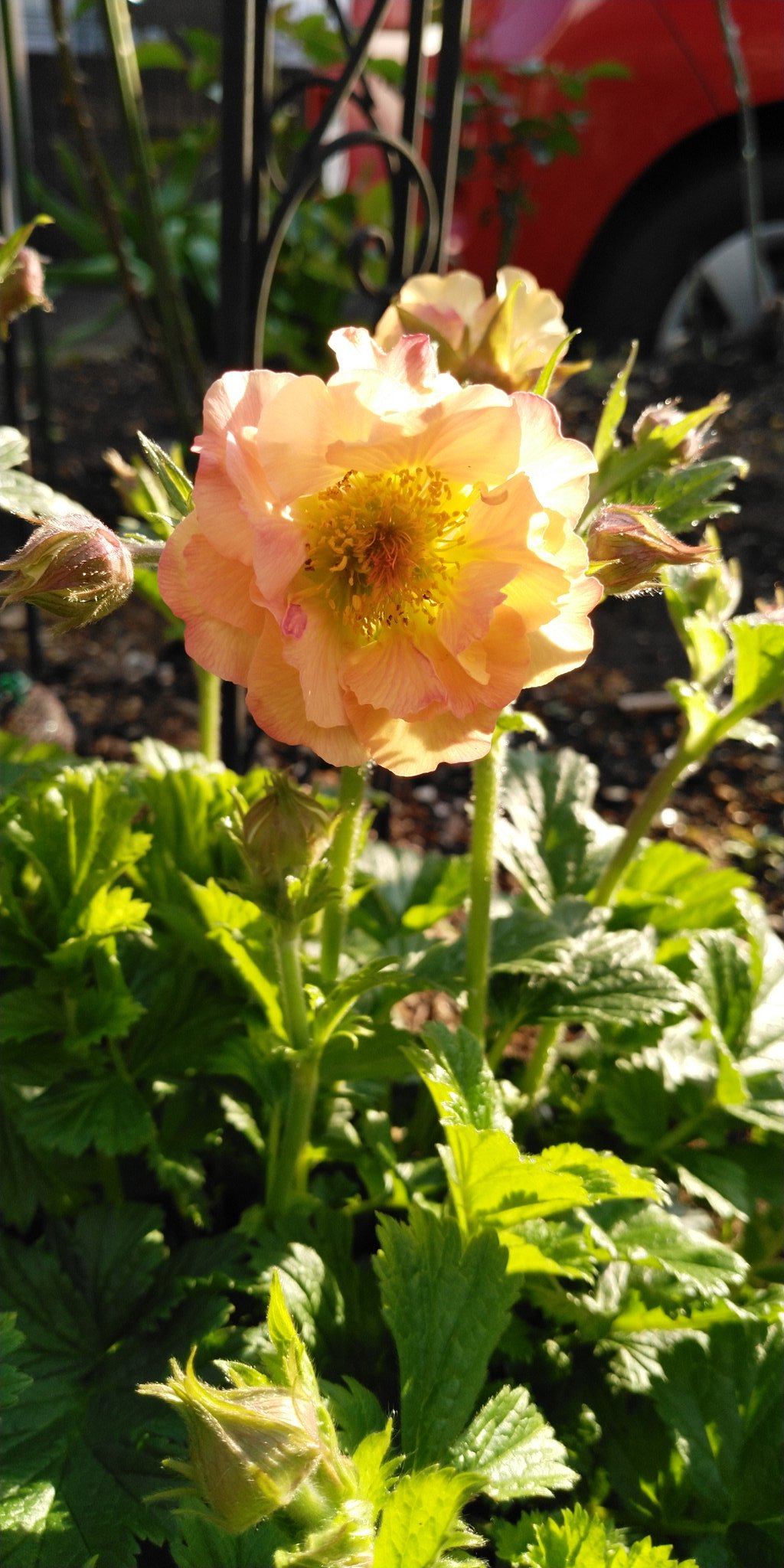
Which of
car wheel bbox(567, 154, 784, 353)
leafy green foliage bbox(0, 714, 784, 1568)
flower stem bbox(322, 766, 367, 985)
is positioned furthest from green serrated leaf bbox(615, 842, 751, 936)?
car wheel bbox(567, 154, 784, 353)

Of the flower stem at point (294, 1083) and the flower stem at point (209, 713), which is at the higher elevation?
the flower stem at point (209, 713)

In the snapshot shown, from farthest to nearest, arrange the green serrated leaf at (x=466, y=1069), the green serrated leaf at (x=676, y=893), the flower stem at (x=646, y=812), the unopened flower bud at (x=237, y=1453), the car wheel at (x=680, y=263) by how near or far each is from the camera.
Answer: the car wheel at (x=680, y=263), the green serrated leaf at (x=676, y=893), the flower stem at (x=646, y=812), the green serrated leaf at (x=466, y=1069), the unopened flower bud at (x=237, y=1453)

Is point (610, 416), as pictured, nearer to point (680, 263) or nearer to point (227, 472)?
point (227, 472)

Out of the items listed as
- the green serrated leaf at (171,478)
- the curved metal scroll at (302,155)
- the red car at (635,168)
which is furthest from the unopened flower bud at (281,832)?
the red car at (635,168)

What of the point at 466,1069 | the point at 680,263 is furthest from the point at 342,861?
the point at 680,263

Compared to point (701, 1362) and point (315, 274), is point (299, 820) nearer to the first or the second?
point (701, 1362)

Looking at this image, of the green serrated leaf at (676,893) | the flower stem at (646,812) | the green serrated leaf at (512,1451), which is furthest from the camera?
the green serrated leaf at (676,893)

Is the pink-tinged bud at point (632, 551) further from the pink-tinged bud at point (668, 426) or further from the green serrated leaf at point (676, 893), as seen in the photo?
the green serrated leaf at point (676, 893)
